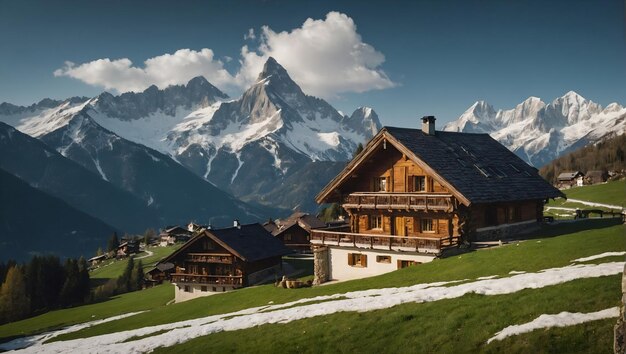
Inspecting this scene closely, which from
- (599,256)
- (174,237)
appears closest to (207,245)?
(599,256)

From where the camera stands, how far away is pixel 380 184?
146 ft

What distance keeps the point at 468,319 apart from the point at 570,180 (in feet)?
431

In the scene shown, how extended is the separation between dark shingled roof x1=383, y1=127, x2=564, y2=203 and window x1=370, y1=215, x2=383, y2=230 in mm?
7689

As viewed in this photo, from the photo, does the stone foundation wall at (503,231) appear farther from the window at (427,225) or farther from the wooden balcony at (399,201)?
the wooden balcony at (399,201)

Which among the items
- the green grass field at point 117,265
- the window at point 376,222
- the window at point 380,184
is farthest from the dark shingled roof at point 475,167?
the green grass field at point 117,265

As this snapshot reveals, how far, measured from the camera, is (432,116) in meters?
45.7

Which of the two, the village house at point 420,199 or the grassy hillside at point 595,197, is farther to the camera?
the grassy hillside at point 595,197

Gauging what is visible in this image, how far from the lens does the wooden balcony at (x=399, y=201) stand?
37.6 m

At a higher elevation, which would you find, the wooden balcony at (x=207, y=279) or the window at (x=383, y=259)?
the window at (x=383, y=259)

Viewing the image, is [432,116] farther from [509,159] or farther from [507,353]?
[507,353]

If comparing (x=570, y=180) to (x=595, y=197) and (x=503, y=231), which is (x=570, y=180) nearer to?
(x=595, y=197)

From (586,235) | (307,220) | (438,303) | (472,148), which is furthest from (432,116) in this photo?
(307,220)

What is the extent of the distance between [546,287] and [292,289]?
81.2 ft

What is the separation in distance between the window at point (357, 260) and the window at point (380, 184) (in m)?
6.56
